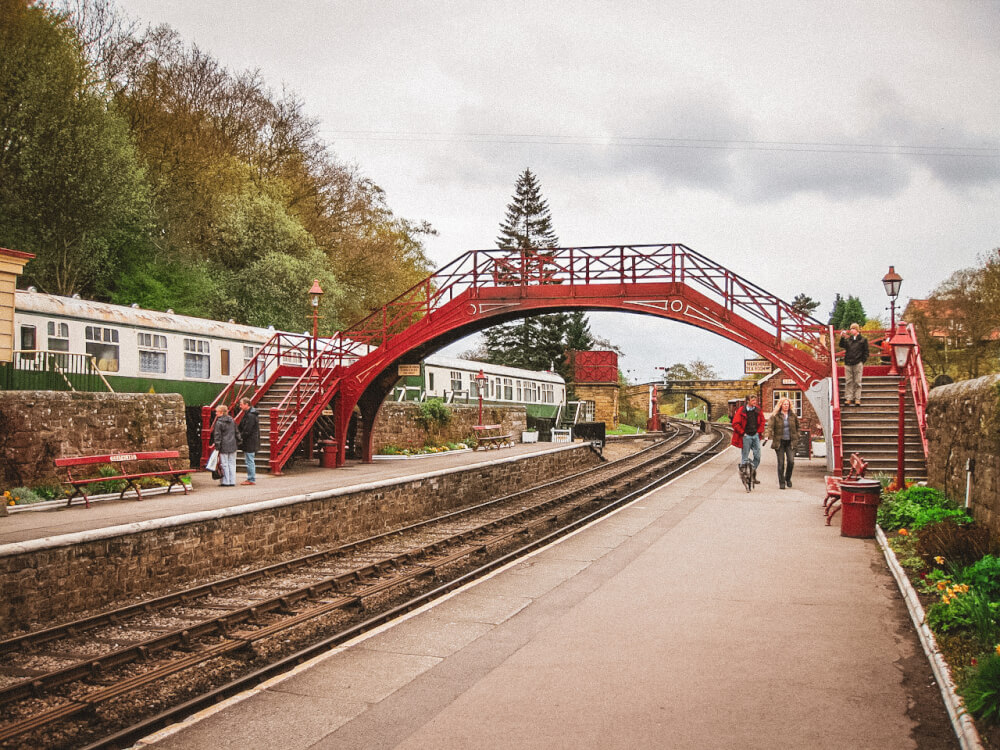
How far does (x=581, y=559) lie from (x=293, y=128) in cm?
3318

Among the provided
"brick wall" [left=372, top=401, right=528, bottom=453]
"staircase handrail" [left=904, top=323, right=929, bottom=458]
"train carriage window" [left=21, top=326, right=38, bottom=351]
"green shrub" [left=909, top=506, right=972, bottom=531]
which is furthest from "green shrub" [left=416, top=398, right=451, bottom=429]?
"green shrub" [left=909, top=506, right=972, bottom=531]

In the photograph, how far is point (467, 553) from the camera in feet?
38.3

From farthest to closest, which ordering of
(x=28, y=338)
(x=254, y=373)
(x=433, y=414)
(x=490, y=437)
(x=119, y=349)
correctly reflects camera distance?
(x=490, y=437) → (x=433, y=414) → (x=254, y=373) → (x=119, y=349) → (x=28, y=338)

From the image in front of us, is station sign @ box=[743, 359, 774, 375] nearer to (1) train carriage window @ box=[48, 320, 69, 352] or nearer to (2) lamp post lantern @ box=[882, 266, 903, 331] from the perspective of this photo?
(2) lamp post lantern @ box=[882, 266, 903, 331]

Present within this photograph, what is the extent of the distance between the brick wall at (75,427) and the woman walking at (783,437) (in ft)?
39.4

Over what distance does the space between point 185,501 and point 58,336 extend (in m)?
6.25

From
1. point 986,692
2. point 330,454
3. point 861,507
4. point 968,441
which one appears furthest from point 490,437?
point 986,692

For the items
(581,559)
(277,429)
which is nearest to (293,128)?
(277,429)

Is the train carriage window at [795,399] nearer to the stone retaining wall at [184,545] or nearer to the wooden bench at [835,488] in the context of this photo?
the stone retaining wall at [184,545]

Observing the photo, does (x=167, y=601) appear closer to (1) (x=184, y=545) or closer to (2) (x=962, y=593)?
(1) (x=184, y=545)

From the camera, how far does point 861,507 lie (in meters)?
10.9

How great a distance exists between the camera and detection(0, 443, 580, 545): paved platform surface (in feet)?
33.3

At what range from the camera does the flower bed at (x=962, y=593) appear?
452 cm

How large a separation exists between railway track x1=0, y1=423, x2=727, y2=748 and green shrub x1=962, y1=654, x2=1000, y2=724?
4803 millimetres
